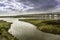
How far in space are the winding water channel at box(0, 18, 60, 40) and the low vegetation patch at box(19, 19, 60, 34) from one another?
0.08 metres

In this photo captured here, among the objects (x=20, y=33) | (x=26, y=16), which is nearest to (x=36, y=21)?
(x=26, y=16)


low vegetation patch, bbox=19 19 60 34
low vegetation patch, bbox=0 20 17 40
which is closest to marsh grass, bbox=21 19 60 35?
low vegetation patch, bbox=19 19 60 34

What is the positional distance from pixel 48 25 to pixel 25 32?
1.65ft

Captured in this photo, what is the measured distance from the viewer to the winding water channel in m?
2.68

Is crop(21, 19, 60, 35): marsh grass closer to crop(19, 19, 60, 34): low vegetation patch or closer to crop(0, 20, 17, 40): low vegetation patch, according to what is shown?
crop(19, 19, 60, 34): low vegetation patch

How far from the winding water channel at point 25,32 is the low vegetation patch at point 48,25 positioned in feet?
0.25

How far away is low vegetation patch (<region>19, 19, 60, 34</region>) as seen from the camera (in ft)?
8.78

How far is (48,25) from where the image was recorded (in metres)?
2.71

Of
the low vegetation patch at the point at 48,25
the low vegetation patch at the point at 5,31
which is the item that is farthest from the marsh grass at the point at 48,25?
the low vegetation patch at the point at 5,31

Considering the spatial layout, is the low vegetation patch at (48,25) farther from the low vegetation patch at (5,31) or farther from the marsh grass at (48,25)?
the low vegetation patch at (5,31)

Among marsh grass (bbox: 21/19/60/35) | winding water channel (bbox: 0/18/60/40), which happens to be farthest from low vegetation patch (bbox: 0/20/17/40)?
marsh grass (bbox: 21/19/60/35)

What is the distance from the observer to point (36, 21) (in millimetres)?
2789

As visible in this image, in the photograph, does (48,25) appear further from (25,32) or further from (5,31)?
(5,31)

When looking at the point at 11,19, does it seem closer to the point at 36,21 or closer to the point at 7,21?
the point at 7,21
